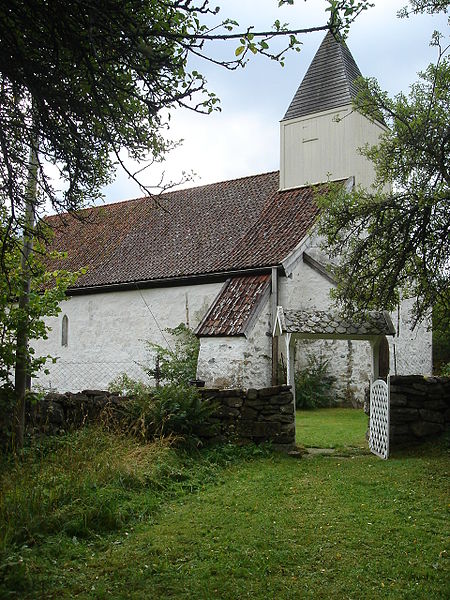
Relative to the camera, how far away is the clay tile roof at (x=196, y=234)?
19188 mm

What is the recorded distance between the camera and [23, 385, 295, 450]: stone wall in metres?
10.5

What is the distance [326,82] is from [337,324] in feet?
42.2

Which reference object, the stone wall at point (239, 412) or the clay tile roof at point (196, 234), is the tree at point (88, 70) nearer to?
the stone wall at point (239, 412)

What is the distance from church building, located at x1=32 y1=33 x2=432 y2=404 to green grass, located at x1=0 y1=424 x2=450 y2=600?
8.03 m

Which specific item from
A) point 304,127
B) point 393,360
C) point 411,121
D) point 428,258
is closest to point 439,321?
point 428,258

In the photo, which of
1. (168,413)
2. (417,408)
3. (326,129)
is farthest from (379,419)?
(326,129)

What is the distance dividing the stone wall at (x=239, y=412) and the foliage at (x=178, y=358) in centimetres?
619

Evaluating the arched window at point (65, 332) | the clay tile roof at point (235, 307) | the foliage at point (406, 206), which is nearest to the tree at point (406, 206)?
the foliage at point (406, 206)

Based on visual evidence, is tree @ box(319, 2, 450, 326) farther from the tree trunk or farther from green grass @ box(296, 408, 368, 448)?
the tree trunk

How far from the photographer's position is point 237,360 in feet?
54.4

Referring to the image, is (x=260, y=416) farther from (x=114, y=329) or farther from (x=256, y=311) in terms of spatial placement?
(x=114, y=329)

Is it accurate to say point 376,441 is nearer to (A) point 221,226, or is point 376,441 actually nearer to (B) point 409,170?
(B) point 409,170

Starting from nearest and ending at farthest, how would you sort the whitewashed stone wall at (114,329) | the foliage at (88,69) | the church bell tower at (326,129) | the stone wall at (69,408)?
the foliage at (88,69)
the stone wall at (69,408)
the whitewashed stone wall at (114,329)
the church bell tower at (326,129)

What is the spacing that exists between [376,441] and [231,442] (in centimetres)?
260
